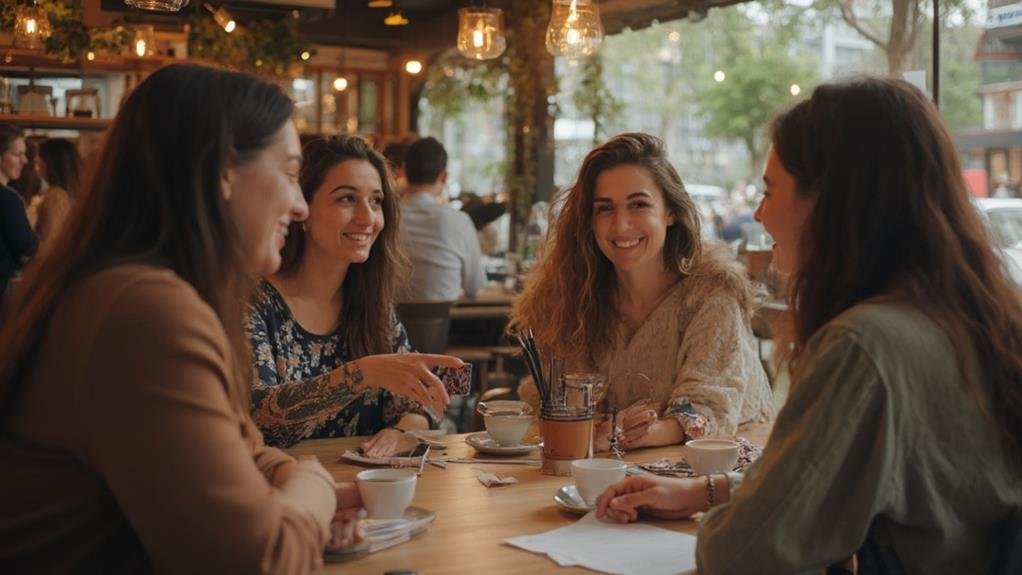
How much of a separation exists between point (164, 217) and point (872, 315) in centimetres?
91

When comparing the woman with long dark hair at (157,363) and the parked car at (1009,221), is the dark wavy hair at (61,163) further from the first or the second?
the woman with long dark hair at (157,363)

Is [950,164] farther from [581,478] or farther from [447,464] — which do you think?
[447,464]

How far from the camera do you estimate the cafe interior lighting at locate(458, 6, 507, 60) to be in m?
5.54

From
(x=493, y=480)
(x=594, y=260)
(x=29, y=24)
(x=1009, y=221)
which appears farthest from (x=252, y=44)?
(x=493, y=480)

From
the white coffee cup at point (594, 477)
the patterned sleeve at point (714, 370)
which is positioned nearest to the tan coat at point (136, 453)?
the white coffee cup at point (594, 477)

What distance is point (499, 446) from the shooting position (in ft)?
8.12

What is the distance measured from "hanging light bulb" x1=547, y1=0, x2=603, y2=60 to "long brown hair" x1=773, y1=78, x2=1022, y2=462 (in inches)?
144

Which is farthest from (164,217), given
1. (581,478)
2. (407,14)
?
(407,14)

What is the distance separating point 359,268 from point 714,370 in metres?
0.93

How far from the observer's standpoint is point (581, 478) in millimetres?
1993

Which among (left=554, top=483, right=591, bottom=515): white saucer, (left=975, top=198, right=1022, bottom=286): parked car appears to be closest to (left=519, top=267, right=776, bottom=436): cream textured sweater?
(left=554, top=483, right=591, bottom=515): white saucer

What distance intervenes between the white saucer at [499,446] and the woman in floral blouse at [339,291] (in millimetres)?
233

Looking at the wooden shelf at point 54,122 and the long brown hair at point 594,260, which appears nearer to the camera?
the long brown hair at point 594,260

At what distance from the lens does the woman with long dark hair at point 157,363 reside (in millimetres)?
1243
